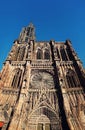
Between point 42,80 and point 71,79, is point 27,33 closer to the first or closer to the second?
point 42,80

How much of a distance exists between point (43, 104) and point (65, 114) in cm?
318

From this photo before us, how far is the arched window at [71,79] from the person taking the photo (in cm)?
1945

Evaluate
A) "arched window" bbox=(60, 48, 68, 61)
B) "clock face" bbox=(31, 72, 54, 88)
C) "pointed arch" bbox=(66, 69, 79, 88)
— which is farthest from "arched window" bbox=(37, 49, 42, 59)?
"pointed arch" bbox=(66, 69, 79, 88)

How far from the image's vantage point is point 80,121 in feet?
47.7

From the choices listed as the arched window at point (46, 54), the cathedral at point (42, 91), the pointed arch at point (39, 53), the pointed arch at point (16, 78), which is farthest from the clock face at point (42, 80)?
the pointed arch at point (39, 53)

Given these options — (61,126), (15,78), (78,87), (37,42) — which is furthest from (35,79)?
(37,42)

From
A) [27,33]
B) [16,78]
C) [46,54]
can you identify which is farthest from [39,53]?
[27,33]

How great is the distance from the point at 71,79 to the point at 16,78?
26.9 ft

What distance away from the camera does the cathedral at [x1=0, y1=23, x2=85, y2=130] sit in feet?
49.0

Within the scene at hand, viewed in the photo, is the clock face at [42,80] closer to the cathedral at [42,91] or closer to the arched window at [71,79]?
the cathedral at [42,91]

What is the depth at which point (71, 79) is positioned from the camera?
20.3 m

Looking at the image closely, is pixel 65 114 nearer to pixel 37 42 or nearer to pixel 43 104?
pixel 43 104

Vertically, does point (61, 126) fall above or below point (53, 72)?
below

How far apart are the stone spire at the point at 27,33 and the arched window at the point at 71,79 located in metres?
17.5
